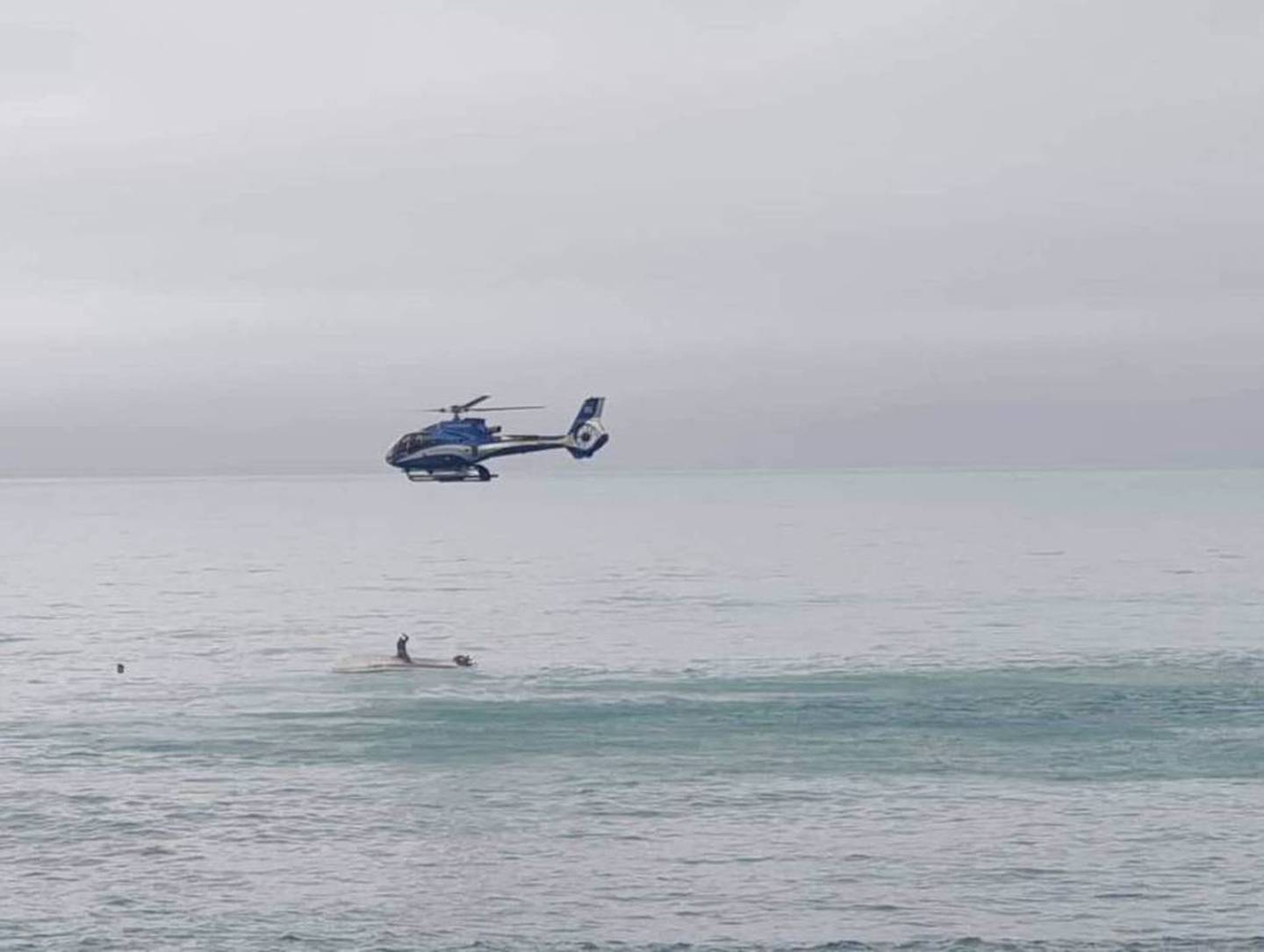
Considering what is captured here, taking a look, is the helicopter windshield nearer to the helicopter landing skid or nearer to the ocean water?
the helicopter landing skid

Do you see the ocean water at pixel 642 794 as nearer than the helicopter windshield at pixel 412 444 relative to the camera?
Yes

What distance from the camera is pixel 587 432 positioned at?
124m

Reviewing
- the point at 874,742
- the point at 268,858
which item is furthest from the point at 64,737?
the point at 874,742

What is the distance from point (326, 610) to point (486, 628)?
25739 mm

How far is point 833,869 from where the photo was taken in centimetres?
5253

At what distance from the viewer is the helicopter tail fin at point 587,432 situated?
4803 inches

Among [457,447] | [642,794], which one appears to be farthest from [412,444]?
[642,794]

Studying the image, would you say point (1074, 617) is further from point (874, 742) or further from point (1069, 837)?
point (1069, 837)

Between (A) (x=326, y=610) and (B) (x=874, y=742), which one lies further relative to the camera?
(A) (x=326, y=610)

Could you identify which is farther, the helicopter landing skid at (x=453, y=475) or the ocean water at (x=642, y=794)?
the helicopter landing skid at (x=453, y=475)

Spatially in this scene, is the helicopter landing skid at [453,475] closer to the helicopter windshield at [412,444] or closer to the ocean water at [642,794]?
the helicopter windshield at [412,444]

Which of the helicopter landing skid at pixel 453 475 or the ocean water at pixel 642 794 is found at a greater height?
the helicopter landing skid at pixel 453 475

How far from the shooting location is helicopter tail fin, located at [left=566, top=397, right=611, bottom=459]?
400 ft

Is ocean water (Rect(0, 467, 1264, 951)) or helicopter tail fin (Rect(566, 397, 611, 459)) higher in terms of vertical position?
helicopter tail fin (Rect(566, 397, 611, 459))
